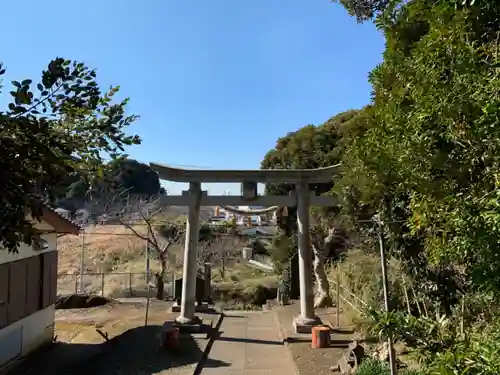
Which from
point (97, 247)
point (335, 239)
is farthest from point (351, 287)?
point (97, 247)

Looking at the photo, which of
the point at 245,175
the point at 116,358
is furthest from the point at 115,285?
the point at 116,358

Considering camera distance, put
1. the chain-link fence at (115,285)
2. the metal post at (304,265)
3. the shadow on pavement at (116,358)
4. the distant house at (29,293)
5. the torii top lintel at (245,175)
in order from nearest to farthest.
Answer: the shadow on pavement at (116,358) → the distant house at (29,293) → the metal post at (304,265) → the torii top lintel at (245,175) → the chain-link fence at (115,285)

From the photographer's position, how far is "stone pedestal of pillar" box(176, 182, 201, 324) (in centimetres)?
1044

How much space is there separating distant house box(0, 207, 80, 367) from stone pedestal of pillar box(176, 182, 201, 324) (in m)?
2.67

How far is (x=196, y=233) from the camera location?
423 inches

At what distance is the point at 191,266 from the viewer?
34.6ft

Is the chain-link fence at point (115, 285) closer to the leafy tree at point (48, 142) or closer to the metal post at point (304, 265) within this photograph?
the metal post at point (304, 265)

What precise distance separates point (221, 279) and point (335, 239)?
1027cm

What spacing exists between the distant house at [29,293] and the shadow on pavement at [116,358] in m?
0.36

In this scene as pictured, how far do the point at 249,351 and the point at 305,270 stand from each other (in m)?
2.38

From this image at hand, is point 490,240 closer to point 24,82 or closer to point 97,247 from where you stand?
point 24,82

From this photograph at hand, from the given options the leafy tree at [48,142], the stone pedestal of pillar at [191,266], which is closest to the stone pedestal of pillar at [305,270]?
the stone pedestal of pillar at [191,266]

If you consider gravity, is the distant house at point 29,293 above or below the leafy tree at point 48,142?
below

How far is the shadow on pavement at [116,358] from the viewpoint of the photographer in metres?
7.99
